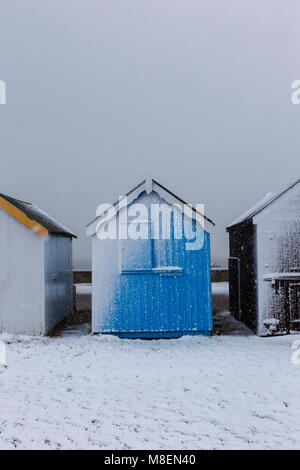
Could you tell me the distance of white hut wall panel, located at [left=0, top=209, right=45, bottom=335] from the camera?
13.2 meters

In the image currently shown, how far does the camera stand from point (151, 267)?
12.9 m

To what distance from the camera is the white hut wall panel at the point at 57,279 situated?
13.9 meters

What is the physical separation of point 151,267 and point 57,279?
14.4 ft

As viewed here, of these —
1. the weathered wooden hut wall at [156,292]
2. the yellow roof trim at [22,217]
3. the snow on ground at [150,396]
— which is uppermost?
the yellow roof trim at [22,217]

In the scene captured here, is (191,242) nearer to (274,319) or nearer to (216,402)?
(274,319)

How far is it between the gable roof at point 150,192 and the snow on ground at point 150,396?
11.6 ft

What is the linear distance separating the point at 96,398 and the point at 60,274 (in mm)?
9033

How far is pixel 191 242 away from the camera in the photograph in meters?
13.0

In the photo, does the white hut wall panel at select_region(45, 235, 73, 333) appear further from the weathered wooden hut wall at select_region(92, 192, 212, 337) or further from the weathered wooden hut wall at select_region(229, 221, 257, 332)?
the weathered wooden hut wall at select_region(229, 221, 257, 332)

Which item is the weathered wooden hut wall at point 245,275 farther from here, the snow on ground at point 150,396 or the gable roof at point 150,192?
the snow on ground at point 150,396

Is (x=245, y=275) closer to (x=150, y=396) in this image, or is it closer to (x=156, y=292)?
(x=156, y=292)

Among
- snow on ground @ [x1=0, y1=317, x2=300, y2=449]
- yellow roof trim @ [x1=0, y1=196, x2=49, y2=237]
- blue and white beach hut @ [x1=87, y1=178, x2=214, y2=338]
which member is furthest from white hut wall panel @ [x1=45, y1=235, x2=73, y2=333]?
snow on ground @ [x1=0, y1=317, x2=300, y2=449]

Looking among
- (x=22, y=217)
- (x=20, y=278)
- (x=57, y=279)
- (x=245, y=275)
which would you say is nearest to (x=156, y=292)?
(x=245, y=275)

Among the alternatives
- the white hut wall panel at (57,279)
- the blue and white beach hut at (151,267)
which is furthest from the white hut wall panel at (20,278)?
the blue and white beach hut at (151,267)
